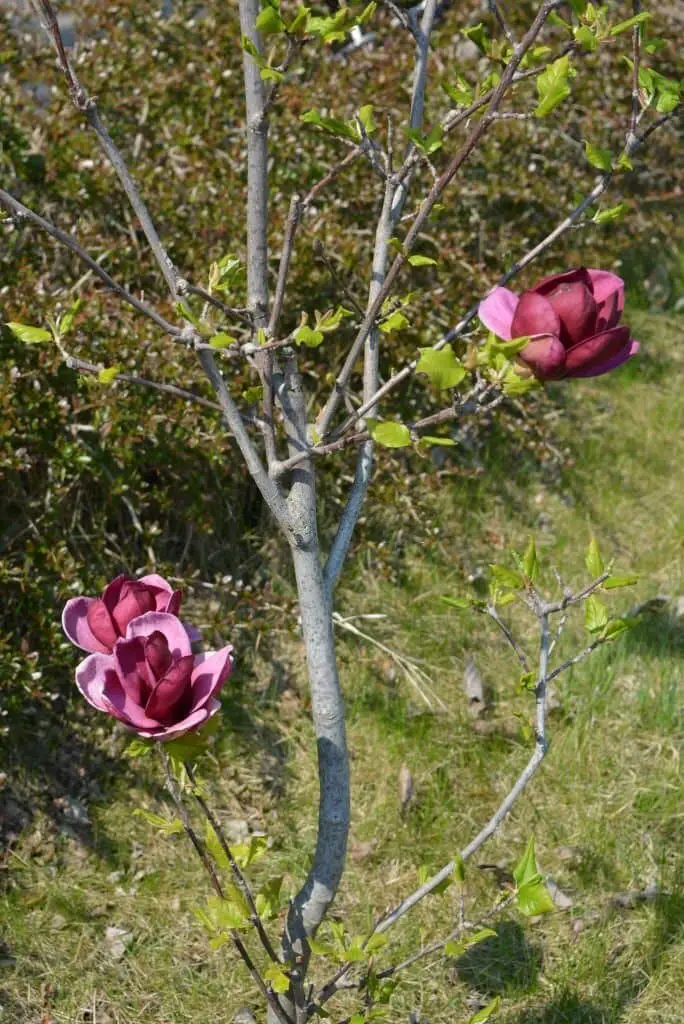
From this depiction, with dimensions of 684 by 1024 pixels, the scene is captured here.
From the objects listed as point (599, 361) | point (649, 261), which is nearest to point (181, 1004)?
point (599, 361)

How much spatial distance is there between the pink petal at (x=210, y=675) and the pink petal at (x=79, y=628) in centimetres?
18

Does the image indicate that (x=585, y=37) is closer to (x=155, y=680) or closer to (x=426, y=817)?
(x=155, y=680)

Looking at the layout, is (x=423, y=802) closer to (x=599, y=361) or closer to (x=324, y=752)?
(x=324, y=752)

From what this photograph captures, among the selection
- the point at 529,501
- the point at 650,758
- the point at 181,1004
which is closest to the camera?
the point at 181,1004

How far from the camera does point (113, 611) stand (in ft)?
5.27

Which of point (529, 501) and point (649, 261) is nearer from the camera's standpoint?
point (529, 501)

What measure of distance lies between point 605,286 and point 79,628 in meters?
0.95

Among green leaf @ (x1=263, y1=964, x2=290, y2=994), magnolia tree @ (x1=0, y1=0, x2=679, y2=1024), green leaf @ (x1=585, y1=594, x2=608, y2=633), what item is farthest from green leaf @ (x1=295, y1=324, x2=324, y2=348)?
green leaf @ (x1=263, y1=964, x2=290, y2=994)

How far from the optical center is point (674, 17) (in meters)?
4.87

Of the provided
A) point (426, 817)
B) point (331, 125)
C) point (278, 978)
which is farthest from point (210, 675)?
point (426, 817)

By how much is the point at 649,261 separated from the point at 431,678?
259cm

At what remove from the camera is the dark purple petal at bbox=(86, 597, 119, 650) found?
1604 millimetres

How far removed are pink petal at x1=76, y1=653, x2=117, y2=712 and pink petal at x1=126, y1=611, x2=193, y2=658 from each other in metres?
0.06

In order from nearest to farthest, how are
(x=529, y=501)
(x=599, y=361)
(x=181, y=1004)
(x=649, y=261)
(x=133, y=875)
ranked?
(x=599, y=361), (x=181, y=1004), (x=133, y=875), (x=529, y=501), (x=649, y=261)
